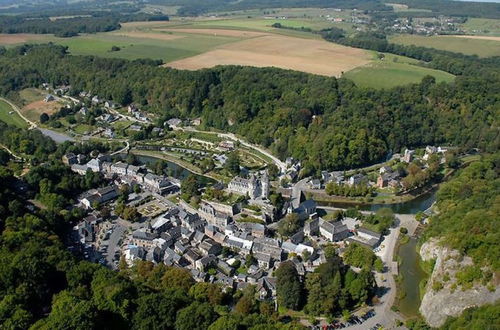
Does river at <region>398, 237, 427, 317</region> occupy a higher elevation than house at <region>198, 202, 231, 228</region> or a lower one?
lower

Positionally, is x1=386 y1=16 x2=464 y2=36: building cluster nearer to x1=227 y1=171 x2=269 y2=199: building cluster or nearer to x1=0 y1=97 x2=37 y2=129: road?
x1=227 y1=171 x2=269 y2=199: building cluster

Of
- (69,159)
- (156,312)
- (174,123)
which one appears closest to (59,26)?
(174,123)

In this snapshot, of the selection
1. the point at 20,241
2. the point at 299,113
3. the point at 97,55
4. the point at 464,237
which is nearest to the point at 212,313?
the point at 20,241

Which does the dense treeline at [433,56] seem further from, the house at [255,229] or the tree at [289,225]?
the house at [255,229]

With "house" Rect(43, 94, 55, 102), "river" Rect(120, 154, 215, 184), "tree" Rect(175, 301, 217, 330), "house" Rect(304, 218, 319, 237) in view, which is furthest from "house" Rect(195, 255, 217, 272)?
"house" Rect(43, 94, 55, 102)

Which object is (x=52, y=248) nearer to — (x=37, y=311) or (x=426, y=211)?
(x=37, y=311)

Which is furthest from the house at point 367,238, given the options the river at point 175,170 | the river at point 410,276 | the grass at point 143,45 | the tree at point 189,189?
the grass at point 143,45
